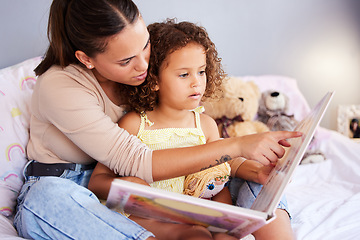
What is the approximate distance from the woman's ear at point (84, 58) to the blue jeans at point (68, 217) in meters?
0.34

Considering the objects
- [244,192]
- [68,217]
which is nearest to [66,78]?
[68,217]

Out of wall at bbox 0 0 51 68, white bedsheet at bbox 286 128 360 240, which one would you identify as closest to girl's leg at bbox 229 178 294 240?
white bedsheet at bbox 286 128 360 240

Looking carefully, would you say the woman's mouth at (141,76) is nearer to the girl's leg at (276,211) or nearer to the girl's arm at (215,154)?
the girl's arm at (215,154)

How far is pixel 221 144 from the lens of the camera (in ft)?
2.92

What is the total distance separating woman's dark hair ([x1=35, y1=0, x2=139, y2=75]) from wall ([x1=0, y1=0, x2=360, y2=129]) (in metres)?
0.91

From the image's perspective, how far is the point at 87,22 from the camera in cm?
88

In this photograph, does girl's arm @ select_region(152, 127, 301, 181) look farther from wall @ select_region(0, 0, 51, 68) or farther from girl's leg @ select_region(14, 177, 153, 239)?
wall @ select_region(0, 0, 51, 68)

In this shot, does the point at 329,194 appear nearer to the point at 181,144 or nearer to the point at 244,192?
the point at 244,192

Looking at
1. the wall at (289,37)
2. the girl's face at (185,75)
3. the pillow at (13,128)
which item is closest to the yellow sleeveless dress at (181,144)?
the girl's face at (185,75)

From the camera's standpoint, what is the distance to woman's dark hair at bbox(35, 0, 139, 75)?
2.88 feet

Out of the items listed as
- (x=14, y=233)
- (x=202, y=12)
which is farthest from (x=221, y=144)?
(x=202, y=12)

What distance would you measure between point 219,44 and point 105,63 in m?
1.21

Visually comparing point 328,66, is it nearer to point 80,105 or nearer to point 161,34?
point 161,34

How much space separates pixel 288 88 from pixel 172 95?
1.23m
